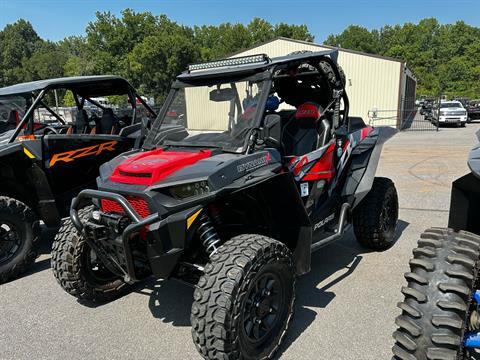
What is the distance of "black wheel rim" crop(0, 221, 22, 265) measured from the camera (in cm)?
464

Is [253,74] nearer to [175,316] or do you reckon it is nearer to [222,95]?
[222,95]

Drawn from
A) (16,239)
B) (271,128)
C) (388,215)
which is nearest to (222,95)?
(271,128)

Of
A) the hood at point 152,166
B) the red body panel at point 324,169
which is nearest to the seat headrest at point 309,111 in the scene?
the red body panel at point 324,169

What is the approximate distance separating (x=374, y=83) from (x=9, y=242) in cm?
2315

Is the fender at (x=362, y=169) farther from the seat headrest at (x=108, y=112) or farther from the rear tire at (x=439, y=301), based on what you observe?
the seat headrest at (x=108, y=112)

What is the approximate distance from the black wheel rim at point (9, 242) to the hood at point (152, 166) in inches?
87.5

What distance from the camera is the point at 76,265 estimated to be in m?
3.52

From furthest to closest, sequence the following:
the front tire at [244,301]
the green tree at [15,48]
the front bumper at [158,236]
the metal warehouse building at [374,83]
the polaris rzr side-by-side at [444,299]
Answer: the green tree at [15,48] < the metal warehouse building at [374,83] < the front bumper at [158,236] < the front tire at [244,301] < the polaris rzr side-by-side at [444,299]

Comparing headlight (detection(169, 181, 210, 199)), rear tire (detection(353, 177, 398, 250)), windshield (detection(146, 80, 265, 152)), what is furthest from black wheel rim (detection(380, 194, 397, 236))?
headlight (detection(169, 181, 210, 199))

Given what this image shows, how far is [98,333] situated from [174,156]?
1.65 metres

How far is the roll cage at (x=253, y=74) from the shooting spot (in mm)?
3355

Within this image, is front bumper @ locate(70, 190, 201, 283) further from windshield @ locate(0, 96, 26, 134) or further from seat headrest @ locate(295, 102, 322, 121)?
windshield @ locate(0, 96, 26, 134)

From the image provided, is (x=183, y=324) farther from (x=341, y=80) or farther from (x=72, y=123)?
(x=72, y=123)

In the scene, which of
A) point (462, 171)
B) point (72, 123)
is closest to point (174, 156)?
point (72, 123)
